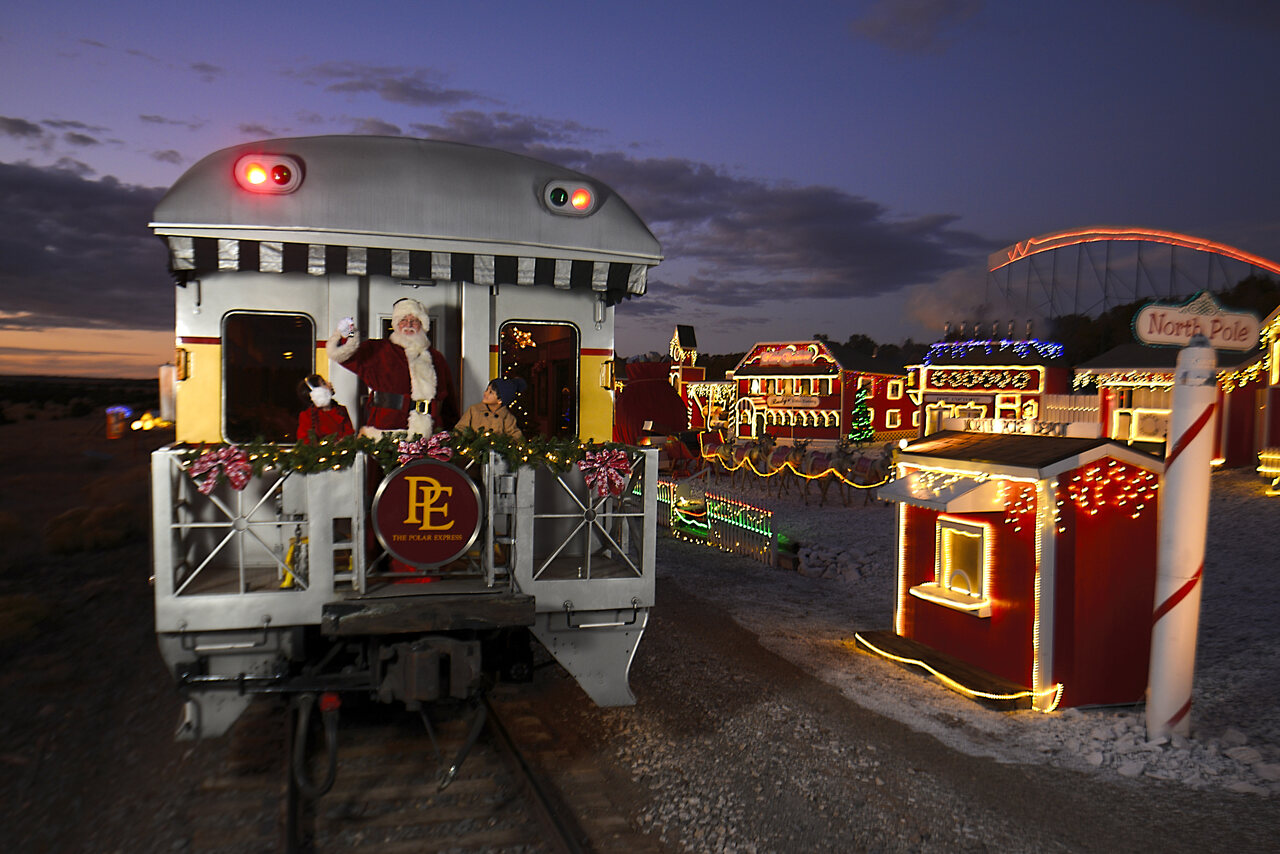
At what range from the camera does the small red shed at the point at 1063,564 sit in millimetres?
6621

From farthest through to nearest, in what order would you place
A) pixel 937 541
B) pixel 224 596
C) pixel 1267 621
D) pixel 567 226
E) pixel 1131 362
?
pixel 1131 362 < pixel 1267 621 < pixel 937 541 < pixel 567 226 < pixel 224 596

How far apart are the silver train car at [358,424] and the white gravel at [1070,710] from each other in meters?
2.92

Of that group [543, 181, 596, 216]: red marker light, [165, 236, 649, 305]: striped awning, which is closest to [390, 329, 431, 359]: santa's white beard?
[165, 236, 649, 305]: striped awning

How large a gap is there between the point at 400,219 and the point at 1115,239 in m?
14.7

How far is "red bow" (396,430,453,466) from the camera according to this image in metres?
5.37

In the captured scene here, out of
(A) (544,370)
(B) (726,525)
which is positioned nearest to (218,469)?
(A) (544,370)

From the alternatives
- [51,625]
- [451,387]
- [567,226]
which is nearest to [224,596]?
[451,387]

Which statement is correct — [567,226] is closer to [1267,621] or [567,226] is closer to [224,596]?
[224,596]

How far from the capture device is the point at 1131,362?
105 feet

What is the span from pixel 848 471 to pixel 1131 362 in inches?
772

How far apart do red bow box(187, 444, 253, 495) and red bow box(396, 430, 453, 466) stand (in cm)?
96

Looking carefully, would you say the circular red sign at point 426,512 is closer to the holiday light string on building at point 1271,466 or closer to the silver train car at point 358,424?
the silver train car at point 358,424

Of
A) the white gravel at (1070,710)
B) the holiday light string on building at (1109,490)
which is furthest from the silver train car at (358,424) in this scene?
the holiday light string on building at (1109,490)

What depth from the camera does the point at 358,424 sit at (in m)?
6.55
